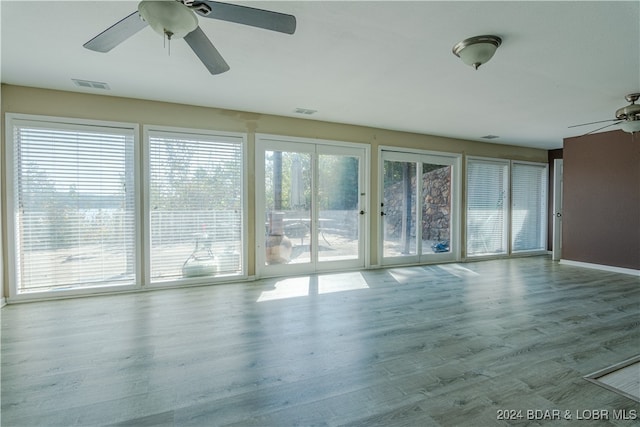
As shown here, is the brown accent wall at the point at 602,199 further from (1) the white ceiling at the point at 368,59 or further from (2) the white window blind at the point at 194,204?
(2) the white window blind at the point at 194,204

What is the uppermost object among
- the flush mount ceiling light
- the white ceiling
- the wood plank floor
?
the white ceiling

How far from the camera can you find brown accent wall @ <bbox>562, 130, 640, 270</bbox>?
5160 mm

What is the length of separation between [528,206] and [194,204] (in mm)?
6931

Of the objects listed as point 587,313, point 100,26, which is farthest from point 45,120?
point 587,313

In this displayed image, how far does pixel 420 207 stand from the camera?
5.92 metres

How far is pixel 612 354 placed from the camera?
2.41 meters

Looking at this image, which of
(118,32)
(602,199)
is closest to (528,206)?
(602,199)

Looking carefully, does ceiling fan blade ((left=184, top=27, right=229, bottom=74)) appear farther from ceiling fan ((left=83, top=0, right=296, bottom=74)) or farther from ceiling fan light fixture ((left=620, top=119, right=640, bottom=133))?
ceiling fan light fixture ((left=620, top=119, right=640, bottom=133))

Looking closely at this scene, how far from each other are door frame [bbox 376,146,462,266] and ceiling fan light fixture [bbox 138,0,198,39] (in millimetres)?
4183

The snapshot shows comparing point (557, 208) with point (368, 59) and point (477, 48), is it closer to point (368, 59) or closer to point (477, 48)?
point (477, 48)

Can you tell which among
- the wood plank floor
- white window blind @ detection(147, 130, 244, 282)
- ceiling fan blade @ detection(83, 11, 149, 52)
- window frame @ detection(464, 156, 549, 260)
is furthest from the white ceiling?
the wood plank floor

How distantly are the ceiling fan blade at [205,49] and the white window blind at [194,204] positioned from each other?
211cm

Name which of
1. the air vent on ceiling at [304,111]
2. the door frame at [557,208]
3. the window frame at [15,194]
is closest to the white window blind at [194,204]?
the window frame at [15,194]

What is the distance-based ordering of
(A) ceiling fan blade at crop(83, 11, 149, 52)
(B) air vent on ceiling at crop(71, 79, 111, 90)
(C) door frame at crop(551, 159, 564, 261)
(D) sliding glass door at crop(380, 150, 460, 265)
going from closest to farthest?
(A) ceiling fan blade at crop(83, 11, 149, 52) < (B) air vent on ceiling at crop(71, 79, 111, 90) < (D) sliding glass door at crop(380, 150, 460, 265) < (C) door frame at crop(551, 159, 564, 261)
